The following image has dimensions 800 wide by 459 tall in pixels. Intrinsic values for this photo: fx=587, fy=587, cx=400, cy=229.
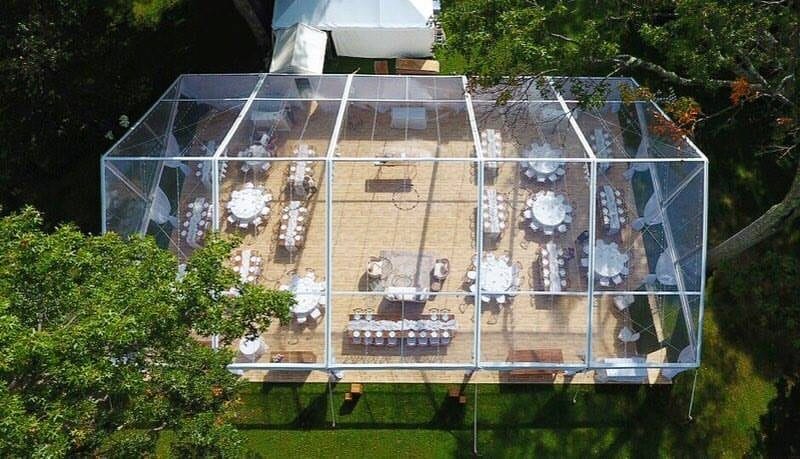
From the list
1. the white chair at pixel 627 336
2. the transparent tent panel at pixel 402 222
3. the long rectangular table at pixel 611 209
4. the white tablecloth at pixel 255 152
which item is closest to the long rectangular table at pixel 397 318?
the transparent tent panel at pixel 402 222

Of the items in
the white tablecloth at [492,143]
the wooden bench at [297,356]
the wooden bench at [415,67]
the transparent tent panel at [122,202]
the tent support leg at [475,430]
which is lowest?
the tent support leg at [475,430]

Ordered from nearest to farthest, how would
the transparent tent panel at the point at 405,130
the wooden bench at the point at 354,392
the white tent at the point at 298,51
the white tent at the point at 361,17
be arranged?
the transparent tent panel at the point at 405,130, the wooden bench at the point at 354,392, the white tent at the point at 298,51, the white tent at the point at 361,17

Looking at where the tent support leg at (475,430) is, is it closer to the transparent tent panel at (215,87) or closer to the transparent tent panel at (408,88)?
the transparent tent panel at (408,88)

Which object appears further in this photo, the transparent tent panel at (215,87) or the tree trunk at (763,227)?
the transparent tent panel at (215,87)

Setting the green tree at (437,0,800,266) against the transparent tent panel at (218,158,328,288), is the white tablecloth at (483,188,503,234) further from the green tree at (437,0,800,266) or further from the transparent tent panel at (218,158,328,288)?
the transparent tent panel at (218,158,328,288)

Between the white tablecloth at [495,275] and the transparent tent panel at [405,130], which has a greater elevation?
the transparent tent panel at [405,130]

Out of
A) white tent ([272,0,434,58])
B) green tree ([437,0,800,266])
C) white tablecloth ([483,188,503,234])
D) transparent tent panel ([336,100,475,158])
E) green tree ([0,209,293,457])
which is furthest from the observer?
white tent ([272,0,434,58])

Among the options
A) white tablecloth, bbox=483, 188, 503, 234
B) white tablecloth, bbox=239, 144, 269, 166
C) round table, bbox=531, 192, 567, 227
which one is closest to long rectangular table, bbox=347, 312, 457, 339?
white tablecloth, bbox=483, 188, 503, 234
